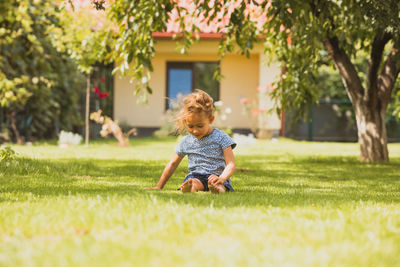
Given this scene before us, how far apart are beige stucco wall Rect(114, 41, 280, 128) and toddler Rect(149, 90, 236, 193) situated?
38.5 ft

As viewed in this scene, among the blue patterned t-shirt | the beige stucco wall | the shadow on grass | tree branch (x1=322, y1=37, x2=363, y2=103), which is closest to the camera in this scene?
the shadow on grass

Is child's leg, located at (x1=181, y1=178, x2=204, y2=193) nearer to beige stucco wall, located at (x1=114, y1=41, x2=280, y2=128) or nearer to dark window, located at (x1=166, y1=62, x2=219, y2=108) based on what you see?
beige stucco wall, located at (x1=114, y1=41, x2=280, y2=128)

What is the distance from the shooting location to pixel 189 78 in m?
17.2

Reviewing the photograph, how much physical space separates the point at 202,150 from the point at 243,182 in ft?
3.26

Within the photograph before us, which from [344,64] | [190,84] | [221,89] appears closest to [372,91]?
[344,64]

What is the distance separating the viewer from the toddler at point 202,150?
4.61 meters

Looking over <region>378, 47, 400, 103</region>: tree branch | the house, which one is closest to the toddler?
<region>378, 47, 400, 103</region>: tree branch

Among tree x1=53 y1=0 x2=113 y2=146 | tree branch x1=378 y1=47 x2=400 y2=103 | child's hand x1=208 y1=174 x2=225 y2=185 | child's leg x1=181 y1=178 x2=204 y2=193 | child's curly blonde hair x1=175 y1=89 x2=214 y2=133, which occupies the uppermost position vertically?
tree x1=53 y1=0 x2=113 y2=146

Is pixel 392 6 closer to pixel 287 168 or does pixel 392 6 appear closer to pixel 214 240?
pixel 287 168

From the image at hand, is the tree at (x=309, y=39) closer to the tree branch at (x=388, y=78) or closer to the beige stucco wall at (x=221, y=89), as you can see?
the tree branch at (x=388, y=78)

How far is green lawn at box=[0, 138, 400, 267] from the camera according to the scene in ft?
7.68

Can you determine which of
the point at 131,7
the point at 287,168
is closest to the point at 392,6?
the point at 287,168

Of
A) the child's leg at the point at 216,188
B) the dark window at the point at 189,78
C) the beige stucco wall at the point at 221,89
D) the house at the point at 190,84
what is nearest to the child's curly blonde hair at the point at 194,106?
the child's leg at the point at 216,188

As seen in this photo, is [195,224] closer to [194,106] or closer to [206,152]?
[194,106]
